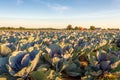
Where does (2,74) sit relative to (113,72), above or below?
above

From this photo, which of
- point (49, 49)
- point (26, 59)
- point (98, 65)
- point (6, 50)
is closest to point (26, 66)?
point (26, 59)

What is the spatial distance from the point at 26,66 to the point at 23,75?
0.44ft

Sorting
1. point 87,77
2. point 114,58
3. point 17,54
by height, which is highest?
point 17,54

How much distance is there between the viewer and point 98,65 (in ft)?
18.7

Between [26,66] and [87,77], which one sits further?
[87,77]

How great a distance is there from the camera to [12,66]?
3521 millimetres

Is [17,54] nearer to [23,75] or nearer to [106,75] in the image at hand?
[23,75]

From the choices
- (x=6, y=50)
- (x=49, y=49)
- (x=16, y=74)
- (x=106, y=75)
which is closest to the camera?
(x=16, y=74)

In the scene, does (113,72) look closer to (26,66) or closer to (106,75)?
(106,75)

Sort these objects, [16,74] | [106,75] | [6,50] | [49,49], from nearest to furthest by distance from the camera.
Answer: [16,74]
[6,50]
[49,49]
[106,75]

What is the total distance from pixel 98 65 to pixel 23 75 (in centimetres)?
255

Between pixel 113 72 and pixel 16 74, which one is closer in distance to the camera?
pixel 16 74

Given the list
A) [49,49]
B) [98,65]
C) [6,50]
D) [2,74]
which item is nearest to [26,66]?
[2,74]

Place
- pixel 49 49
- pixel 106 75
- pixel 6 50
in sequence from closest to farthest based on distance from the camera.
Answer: pixel 6 50 → pixel 49 49 → pixel 106 75
